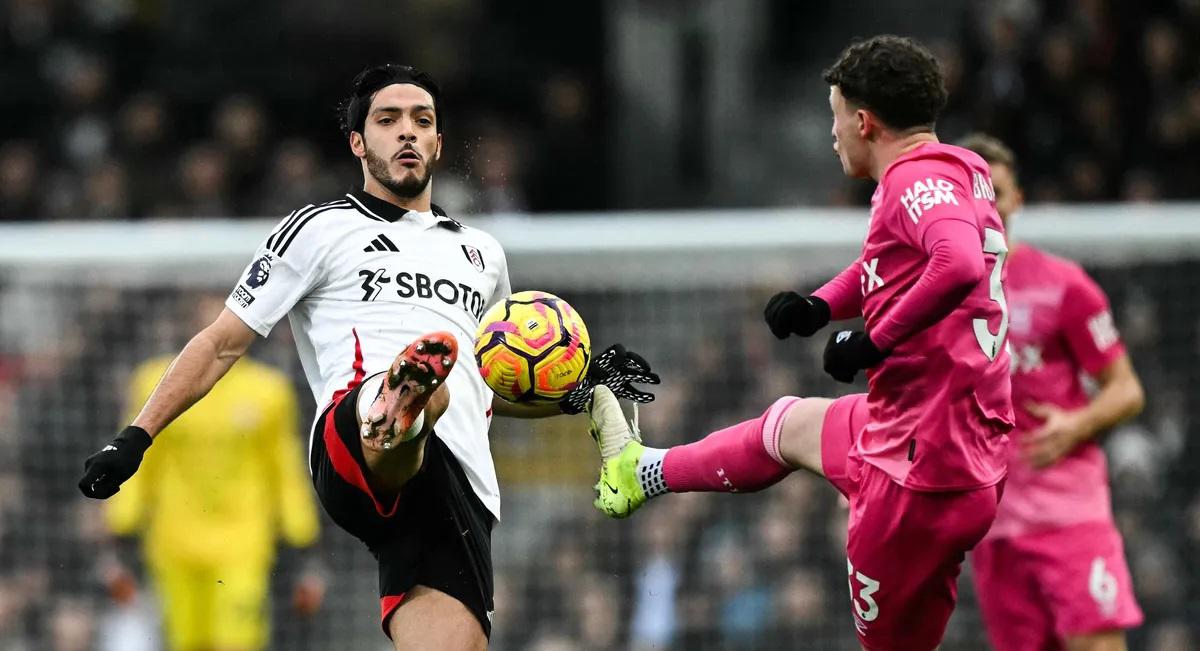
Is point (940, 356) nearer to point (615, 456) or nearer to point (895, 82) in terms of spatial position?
point (895, 82)

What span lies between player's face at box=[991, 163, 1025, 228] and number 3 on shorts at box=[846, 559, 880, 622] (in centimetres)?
177

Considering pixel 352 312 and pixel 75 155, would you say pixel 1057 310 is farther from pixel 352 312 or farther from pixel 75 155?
pixel 75 155

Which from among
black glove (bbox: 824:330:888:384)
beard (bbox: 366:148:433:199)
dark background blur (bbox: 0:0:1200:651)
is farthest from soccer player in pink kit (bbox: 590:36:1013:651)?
dark background blur (bbox: 0:0:1200:651)

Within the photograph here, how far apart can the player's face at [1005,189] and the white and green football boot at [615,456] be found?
1.63m

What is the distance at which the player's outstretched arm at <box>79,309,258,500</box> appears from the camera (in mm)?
Result: 4707

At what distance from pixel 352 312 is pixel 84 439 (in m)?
5.33

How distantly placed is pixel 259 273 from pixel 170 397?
1.47 ft

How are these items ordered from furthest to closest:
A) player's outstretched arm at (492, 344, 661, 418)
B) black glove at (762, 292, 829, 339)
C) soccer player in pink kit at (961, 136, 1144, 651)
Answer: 1. soccer player in pink kit at (961, 136, 1144, 651)
2. player's outstretched arm at (492, 344, 661, 418)
3. black glove at (762, 292, 829, 339)

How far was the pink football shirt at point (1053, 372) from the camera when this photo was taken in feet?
21.1

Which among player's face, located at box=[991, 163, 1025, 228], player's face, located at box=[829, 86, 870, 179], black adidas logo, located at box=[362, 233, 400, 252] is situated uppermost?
player's face, located at box=[829, 86, 870, 179]

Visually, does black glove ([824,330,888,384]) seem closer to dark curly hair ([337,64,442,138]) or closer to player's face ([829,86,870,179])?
player's face ([829,86,870,179])

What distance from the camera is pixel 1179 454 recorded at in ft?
31.3

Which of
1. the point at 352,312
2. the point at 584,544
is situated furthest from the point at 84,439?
the point at 352,312

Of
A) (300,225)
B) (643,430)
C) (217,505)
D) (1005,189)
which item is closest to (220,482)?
(217,505)
